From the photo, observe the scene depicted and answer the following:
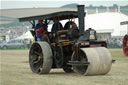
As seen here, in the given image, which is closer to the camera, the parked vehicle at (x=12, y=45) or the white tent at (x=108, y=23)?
the white tent at (x=108, y=23)

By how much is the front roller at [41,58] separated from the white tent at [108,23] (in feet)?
125

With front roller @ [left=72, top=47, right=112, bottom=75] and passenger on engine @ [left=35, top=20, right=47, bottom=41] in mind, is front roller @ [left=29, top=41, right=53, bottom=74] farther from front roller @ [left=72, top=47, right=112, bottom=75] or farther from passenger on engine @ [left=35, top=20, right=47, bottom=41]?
front roller @ [left=72, top=47, right=112, bottom=75]

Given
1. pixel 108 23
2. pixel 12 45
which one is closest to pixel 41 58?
pixel 12 45

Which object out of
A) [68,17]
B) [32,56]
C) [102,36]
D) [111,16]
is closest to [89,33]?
[68,17]

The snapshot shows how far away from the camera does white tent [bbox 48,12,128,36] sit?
52237 mm

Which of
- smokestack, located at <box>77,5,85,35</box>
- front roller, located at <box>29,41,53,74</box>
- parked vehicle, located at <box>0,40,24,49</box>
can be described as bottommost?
parked vehicle, located at <box>0,40,24,49</box>

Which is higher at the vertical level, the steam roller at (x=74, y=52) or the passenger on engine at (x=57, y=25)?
the passenger on engine at (x=57, y=25)

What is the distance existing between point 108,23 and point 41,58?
4132cm

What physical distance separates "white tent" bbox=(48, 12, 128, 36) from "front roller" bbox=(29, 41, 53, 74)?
3816 centimetres

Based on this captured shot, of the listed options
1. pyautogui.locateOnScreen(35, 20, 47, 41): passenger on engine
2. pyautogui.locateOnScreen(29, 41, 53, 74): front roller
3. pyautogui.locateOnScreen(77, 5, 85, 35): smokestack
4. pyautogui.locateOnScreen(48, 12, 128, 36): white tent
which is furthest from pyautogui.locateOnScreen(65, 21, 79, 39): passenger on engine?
pyautogui.locateOnScreen(48, 12, 128, 36): white tent

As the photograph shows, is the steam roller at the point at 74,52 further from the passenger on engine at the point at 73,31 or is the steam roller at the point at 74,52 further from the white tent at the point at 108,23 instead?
the white tent at the point at 108,23

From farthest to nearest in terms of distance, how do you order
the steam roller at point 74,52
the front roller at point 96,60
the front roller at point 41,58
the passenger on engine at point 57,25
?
the passenger on engine at point 57,25 < the front roller at point 41,58 < the steam roller at point 74,52 < the front roller at point 96,60

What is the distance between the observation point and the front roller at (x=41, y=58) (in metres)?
13.2

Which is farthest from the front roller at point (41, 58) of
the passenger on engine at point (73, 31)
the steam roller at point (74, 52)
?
the passenger on engine at point (73, 31)
